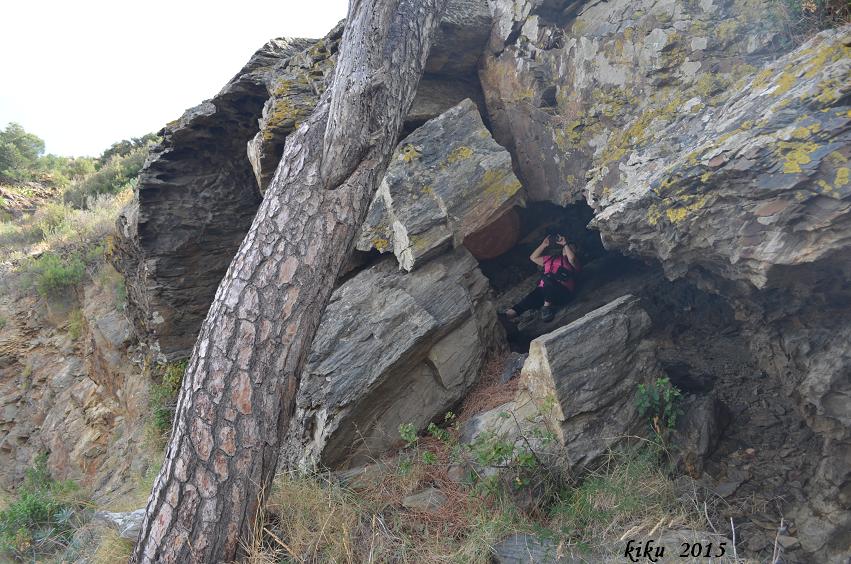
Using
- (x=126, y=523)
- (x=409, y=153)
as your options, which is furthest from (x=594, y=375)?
(x=126, y=523)

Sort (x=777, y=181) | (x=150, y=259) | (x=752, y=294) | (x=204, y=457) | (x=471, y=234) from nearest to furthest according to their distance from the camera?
1. (x=204, y=457)
2. (x=777, y=181)
3. (x=752, y=294)
4. (x=471, y=234)
5. (x=150, y=259)

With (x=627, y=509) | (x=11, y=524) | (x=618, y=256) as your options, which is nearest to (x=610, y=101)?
(x=618, y=256)

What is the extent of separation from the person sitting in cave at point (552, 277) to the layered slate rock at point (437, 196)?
83cm

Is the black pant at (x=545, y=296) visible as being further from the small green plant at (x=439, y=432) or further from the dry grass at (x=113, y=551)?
the dry grass at (x=113, y=551)

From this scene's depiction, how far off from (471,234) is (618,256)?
1.91 m

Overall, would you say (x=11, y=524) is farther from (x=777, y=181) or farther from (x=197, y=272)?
(x=777, y=181)

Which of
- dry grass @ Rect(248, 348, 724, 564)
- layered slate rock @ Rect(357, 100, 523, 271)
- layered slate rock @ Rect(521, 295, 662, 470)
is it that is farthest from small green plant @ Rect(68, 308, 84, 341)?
layered slate rock @ Rect(521, 295, 662, 470)

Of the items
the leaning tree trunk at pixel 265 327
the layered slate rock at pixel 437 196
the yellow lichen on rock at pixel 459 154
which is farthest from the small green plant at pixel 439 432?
the yellow lichen on rock at pixel 459 154

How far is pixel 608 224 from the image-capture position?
15.0 ft

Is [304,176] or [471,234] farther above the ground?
[304,176]

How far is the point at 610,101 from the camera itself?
5328mm

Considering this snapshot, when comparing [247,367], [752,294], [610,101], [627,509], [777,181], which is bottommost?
[627,509]

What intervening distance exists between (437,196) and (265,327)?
297 cm

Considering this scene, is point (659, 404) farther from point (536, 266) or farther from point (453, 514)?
point (536, 266)
